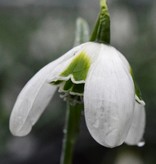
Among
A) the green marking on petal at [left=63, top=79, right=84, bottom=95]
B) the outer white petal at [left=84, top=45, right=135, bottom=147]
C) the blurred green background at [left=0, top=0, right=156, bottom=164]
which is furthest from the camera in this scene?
the blurred green background at [left=0, top=0, right=156, bottom=164]

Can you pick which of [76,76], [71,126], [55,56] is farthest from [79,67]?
[55,56]

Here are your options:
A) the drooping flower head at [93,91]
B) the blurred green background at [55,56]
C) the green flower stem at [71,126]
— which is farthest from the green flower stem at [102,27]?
the blurred green background at [55,56]

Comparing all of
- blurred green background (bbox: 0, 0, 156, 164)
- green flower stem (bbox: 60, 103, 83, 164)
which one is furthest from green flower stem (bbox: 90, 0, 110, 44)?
blurred green background (bbox: 0, 0, 156, 164)

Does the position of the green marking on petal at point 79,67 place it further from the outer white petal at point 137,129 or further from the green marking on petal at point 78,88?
the outer white petal at point 137,129

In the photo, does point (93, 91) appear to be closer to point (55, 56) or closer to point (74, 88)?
point (74, 88)

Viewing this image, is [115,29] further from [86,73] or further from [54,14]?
[86,73]

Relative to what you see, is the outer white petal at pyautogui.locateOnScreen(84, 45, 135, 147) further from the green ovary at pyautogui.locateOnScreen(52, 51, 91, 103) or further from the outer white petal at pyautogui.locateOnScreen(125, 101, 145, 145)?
the outer white petal at pyautogui.locateOnScreen(125, 101, 145, 145)
